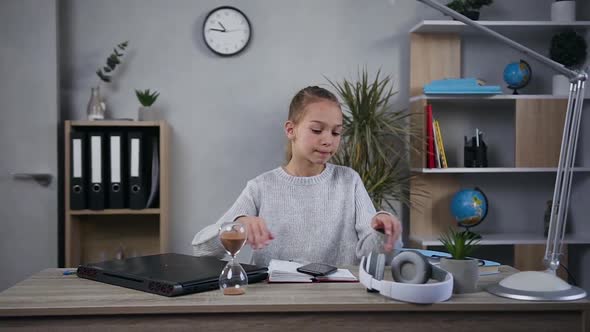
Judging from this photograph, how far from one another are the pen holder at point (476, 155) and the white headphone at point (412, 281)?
227 cm

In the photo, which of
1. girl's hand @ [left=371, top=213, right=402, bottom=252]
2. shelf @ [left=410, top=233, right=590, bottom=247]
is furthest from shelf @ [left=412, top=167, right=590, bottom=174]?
girl's hand @ [left=371, top=213, right=402, bottom=252]

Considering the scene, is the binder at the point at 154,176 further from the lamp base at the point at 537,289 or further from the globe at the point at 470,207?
the lamp base at the point at 537,289

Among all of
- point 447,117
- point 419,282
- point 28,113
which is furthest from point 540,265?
point 28,113

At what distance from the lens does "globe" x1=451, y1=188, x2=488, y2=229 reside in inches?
139

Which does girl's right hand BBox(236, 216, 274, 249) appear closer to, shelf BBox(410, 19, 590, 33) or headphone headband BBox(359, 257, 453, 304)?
headphone headband BBox(359, 257, 453, 304)

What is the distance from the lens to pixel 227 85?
3832 millimetres

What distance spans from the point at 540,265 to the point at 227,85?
2075 millimetres

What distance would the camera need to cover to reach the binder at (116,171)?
11.1 feet

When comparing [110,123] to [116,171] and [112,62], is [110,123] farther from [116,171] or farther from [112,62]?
[112,62]

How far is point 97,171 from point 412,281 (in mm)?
2376

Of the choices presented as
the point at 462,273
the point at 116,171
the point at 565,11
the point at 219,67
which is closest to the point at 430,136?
the point at 565,11

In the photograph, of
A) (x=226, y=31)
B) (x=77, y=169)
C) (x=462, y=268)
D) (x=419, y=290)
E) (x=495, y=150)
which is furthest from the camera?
(x=495, y=150)

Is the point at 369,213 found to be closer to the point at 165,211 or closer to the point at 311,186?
the point at 311,186

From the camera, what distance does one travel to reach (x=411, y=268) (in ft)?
4.68
